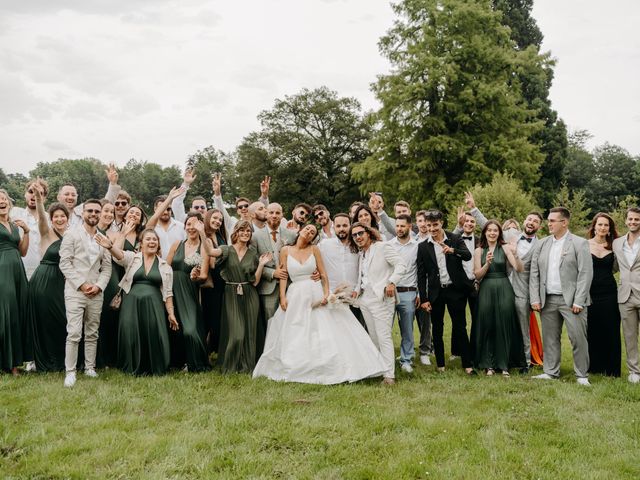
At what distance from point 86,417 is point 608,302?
7.47 m

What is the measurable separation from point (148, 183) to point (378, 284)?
90.6 meters

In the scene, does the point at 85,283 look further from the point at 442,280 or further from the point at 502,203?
the point at 502,203

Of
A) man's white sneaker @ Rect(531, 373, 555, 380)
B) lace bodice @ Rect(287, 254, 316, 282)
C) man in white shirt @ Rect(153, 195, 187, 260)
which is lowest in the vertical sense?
man's white sneaker @ Rect(531, 373, 555, 380)

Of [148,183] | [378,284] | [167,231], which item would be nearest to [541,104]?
[378,284]

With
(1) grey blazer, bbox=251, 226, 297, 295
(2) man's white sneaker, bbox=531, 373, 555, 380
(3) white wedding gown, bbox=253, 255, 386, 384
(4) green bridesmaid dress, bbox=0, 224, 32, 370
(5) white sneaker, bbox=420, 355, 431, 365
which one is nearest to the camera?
(3) white wedding gown, bbox=253, 255, 386, 384

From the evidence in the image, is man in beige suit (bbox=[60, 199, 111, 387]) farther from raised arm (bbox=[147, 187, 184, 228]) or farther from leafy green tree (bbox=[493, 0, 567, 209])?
leafy green tree (bbox=[493, 0, 567, 209])

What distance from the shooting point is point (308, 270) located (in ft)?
26.8

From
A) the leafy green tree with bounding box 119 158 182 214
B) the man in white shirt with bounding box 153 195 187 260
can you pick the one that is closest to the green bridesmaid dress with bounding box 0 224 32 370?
the man in white shirt with bounding box 153 195 187 260

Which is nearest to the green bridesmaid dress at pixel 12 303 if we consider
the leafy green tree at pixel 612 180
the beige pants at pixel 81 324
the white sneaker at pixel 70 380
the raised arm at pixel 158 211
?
the beige pants at pixel 81 324

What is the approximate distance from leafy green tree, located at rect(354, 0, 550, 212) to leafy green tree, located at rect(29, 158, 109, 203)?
78574 millimetres

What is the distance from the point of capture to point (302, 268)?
321 inches

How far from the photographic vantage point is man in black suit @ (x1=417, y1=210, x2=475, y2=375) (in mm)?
8438

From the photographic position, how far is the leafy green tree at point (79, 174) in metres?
97.8

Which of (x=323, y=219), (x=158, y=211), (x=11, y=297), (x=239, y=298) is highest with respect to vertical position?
(x=158, y=211)
